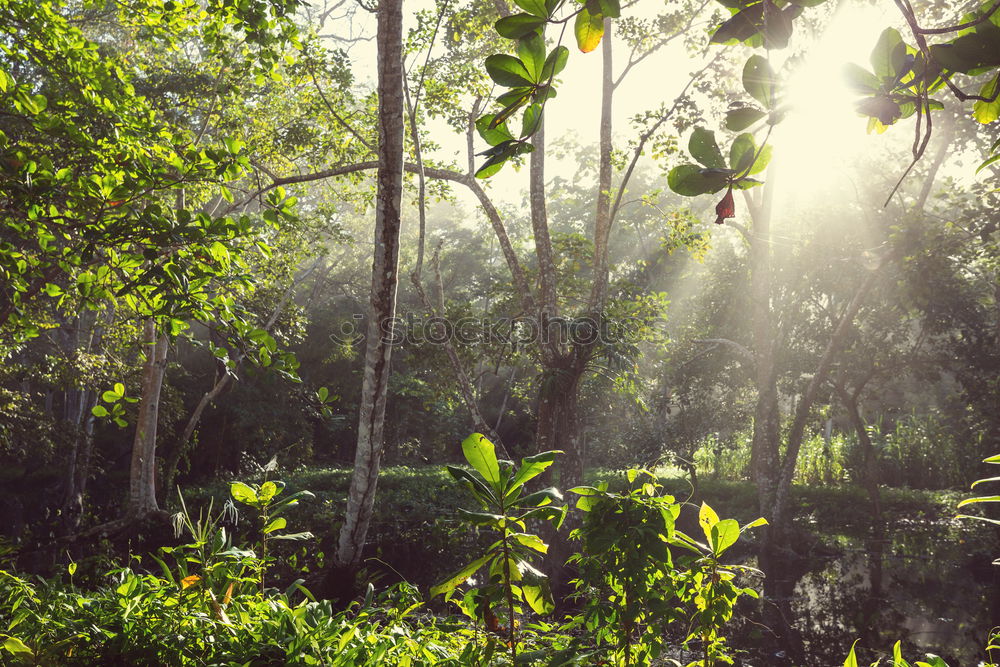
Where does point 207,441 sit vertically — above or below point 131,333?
below

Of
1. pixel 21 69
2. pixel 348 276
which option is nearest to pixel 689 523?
pixel 348 276

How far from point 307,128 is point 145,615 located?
7123 millimetres

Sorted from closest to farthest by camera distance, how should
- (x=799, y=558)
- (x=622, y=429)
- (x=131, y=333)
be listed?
(x=131, y=333)
(x=799, y=558)
(x=622, y=429)

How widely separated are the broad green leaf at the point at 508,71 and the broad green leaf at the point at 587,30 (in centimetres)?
12

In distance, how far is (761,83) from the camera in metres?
0.69

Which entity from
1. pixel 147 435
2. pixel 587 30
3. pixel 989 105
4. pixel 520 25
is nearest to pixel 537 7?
pixel 520 25

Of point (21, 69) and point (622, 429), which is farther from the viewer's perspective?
point (622, 429)

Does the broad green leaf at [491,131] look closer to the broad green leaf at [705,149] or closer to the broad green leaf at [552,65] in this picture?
the broad green leaf at [552,65]

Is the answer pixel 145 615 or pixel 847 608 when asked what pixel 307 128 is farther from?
pixel 847 608

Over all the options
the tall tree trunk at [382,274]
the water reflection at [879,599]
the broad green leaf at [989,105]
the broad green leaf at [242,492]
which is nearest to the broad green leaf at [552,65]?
the broad green leaf at [989,105]

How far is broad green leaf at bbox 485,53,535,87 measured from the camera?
0.65 m

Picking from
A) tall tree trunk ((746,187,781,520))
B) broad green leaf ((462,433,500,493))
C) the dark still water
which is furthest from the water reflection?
broad green leaf ((462,433,500,493))

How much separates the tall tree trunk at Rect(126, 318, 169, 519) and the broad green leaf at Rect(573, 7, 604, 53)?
843 centimetres

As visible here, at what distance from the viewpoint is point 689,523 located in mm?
10141
